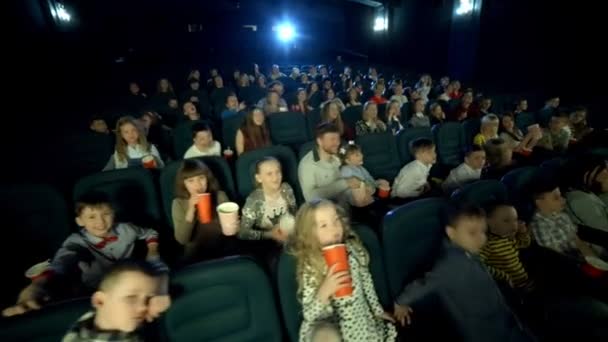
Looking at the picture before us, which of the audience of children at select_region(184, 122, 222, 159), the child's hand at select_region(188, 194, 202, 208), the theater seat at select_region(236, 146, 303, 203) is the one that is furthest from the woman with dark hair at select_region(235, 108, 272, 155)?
the child's hand at select_region(188, 194, 202, 208)

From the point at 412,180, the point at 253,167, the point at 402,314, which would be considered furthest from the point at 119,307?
the point at 412,180

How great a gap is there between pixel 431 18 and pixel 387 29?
2368mm

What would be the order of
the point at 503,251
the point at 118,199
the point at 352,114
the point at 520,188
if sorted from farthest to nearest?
the point at 352,114 < the point at 520,188 < the point at 118,199 < the point at 503,251

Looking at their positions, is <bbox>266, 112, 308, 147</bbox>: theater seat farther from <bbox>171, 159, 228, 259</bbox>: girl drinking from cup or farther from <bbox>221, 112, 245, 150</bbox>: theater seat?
<bbox>171, 159, 228, 259</bbox>: girl drinking from cup

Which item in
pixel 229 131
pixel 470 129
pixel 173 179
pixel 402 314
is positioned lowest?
pixel 402 314

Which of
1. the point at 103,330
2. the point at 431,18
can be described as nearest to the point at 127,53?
the point at 431,18

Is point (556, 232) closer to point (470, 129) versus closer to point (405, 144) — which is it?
point (405, 144)

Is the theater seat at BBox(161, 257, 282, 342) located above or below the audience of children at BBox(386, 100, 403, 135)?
below

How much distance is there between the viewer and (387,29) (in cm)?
1127

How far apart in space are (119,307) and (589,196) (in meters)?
2.87

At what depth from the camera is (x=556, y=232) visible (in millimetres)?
2082

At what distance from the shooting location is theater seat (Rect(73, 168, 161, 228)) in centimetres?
224

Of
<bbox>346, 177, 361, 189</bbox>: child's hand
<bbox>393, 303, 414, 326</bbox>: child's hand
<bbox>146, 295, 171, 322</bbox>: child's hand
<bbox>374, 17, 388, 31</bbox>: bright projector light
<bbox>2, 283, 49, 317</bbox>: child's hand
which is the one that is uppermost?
<bbox>374, 17, 388, 31</bbox>: bright projector light

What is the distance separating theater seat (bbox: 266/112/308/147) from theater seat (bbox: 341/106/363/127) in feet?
2.46
